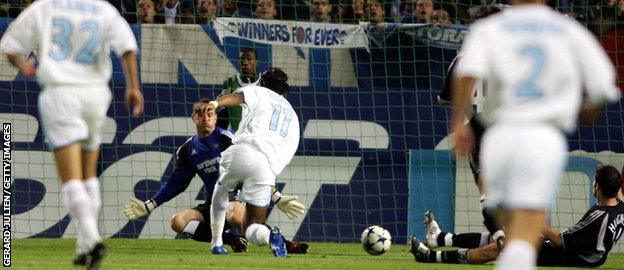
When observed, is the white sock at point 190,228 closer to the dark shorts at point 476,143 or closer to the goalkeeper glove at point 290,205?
the goalkeeper glove at point 290,205

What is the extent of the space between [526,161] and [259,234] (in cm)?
599

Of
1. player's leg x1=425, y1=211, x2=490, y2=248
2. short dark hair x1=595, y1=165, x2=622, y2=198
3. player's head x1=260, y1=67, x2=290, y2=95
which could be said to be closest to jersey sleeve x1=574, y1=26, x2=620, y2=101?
short dark hair x1=595, y1=165, x2=622, y2=198

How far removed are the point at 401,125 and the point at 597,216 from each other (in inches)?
153

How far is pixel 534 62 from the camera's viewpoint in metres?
6.63

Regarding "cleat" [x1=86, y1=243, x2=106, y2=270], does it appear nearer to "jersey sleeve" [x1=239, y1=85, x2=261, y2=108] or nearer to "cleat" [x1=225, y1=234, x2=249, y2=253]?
"jersey sleeve" [x1=239, y1=85, x2=261, y2=108]

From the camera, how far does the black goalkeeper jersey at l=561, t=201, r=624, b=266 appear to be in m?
11.7

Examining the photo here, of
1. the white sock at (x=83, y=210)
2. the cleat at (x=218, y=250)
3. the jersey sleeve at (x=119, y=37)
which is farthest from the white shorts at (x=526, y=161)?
the cleat at (x=218, y=250)

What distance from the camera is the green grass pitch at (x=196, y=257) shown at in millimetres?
11078

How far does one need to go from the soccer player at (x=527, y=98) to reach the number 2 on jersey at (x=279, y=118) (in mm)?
6035

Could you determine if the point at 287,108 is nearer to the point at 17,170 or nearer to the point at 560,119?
the point at 17,170

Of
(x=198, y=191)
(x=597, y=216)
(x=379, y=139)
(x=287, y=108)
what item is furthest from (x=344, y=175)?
(x=597, y=216)

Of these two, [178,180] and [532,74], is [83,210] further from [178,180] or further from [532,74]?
[178,180]

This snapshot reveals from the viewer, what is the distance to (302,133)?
50.1 ft

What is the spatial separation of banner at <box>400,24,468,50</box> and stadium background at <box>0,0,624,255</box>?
0.05ft
